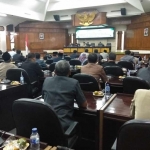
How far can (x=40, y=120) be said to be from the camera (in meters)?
1.52

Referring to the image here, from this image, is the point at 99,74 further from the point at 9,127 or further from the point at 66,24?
the point at 66,24

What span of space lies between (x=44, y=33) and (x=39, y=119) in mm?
11668

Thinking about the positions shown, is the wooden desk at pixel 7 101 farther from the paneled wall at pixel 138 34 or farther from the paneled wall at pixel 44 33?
the paneled wall at pixel 44 33

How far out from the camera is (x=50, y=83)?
1.91 metres

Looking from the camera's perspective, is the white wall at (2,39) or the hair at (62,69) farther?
the white wall at (2,39)

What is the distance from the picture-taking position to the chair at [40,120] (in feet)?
4.77

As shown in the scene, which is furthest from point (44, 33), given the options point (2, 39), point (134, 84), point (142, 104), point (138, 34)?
point (142, 104)

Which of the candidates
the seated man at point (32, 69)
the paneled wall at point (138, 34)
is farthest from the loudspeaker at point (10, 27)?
the seated man at point (32, 69)

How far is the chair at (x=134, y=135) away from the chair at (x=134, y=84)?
5.08 ft

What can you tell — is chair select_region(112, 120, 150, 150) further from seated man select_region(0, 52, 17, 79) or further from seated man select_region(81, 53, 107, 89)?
seated man select_region(0, 52, 17, 79)

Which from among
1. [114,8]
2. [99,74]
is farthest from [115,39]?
[99,74]

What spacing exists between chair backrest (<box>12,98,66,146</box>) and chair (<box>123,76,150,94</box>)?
1511mm

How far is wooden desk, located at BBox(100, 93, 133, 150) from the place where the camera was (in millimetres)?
1789

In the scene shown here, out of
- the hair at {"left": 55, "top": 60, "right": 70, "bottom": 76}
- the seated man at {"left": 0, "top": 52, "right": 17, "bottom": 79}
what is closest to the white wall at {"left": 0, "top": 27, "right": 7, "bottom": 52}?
the seated man at {"left": 0, "top": 52, "right": 17, "bottom": 79}
